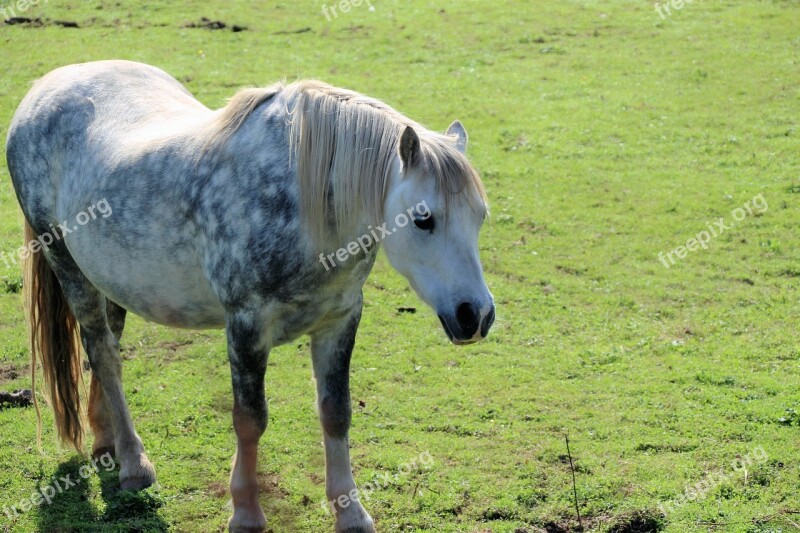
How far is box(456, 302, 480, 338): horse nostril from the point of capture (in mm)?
4262

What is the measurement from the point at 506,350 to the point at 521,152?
16.3ft

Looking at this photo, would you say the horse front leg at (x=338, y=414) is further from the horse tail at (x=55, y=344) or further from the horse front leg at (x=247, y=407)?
the horse tail at (x=55, y=344)

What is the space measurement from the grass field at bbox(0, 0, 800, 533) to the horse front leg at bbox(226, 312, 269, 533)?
1.04 feet

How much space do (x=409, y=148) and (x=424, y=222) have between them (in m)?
0.36

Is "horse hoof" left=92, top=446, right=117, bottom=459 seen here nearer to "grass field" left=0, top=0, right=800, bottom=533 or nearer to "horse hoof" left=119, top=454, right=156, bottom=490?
"grass field" left=0, top=0, right=800, bottom=533

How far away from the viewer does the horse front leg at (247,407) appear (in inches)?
197

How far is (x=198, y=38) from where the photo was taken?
15695mm

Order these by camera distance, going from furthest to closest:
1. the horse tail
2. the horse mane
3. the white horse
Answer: the horse tail → the horse mane → the white horse
